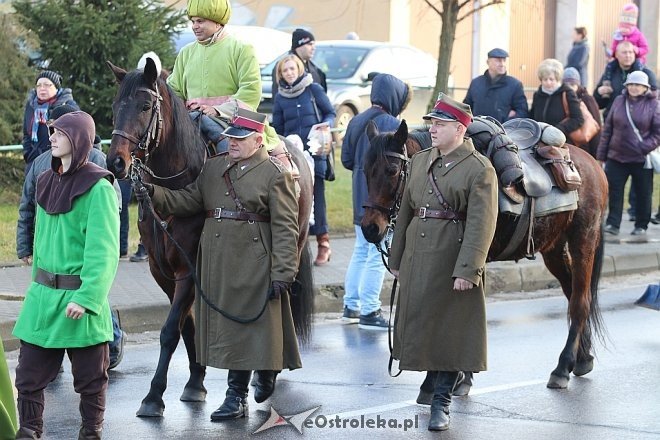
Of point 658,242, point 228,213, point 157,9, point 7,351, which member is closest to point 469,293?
point 228,213

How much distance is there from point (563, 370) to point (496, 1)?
11.2 m

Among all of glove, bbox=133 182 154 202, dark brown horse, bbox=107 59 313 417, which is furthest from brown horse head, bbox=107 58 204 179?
glove, bbox=133 182 154 202

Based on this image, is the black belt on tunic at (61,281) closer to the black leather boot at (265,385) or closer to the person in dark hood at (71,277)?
the person in dark hood at (71,277)

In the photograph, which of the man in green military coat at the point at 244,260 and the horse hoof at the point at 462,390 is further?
the horse hoof at the point at 462,390

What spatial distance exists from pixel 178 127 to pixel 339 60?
14.2m

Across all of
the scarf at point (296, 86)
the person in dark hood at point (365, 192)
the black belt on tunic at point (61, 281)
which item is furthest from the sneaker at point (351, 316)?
the black belt on tunic at point (61, 281)

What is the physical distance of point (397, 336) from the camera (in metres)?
7.45

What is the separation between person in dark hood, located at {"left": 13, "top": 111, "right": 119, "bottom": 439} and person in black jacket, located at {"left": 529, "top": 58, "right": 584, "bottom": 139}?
9.19 meters

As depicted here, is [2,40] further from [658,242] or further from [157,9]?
[658,242]

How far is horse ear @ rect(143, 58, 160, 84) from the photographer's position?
741 centimetres

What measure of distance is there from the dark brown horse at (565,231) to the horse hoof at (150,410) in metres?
1.70

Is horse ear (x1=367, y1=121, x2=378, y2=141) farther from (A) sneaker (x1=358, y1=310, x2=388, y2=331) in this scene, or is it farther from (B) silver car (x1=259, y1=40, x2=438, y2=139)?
(B) silver car (x1=259, y1=40, x2=438, y2=139)

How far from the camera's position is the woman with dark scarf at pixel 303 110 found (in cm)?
1262

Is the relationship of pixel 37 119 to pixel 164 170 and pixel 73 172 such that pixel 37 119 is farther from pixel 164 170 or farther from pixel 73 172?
pixel 73 172
